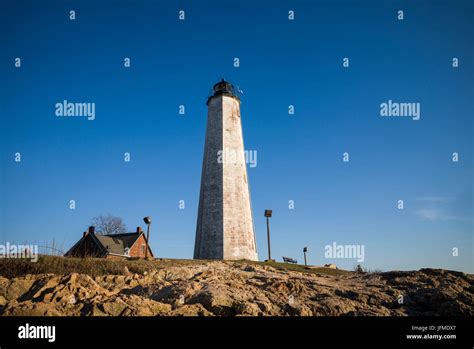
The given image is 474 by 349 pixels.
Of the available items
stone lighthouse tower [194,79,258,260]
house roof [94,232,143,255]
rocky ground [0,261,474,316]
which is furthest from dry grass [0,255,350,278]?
house roof [94,232,143,255]

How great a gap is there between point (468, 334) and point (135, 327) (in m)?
7.70

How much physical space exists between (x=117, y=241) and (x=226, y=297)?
3942cm

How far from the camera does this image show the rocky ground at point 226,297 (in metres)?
7.86

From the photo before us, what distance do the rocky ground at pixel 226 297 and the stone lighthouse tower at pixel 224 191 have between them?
1572 centimetres

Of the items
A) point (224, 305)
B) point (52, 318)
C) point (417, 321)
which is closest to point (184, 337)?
point (224, 305)

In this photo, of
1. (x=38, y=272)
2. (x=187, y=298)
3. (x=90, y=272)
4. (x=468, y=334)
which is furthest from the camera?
(x=90, y=272)

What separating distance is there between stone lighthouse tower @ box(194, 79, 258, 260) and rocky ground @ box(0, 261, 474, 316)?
51.6 ft

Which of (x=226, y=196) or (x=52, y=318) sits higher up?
(x=226, y=196)

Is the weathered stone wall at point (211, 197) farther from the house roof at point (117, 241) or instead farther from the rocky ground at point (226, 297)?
the house roof at point (117, 241)

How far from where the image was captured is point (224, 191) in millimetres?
28547

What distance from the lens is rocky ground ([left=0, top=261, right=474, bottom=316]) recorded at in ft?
25.8

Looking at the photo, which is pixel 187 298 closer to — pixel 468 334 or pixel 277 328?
pixel 277 328

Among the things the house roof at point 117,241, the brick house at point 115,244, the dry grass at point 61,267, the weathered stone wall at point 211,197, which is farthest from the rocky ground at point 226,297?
the house roof at point 117,241

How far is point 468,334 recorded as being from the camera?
24.3 ft
